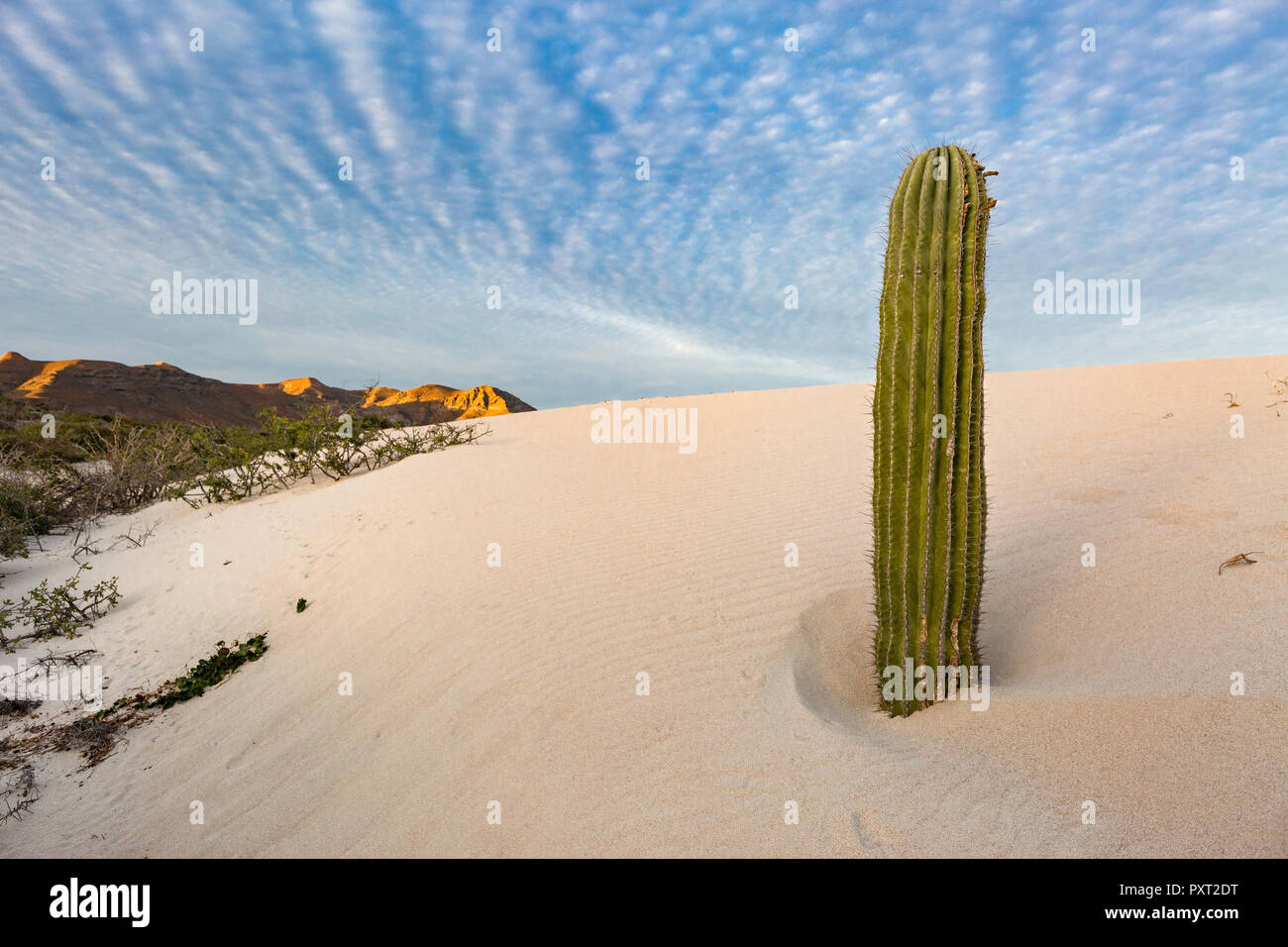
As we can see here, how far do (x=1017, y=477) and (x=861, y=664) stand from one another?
4.43 m

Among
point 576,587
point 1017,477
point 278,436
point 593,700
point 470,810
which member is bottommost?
point 470,810

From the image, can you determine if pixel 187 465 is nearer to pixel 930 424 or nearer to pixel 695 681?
pixel 695 681

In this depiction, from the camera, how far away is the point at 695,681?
3506 mm

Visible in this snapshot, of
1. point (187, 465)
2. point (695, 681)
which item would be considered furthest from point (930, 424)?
point (187, 465)

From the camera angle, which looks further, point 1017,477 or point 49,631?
point 1017,477

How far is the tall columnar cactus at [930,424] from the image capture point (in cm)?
293

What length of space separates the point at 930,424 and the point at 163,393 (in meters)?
47.1

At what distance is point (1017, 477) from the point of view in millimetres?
6918

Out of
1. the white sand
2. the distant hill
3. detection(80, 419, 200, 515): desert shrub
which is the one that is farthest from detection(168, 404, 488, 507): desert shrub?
the distant hill

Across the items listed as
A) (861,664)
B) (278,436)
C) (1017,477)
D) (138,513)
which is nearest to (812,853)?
(861,664)
